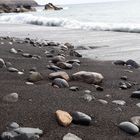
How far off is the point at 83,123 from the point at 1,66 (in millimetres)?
1934

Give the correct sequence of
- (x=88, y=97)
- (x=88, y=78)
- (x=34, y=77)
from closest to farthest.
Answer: (x=88, y=97) < (x=34, y=77) < (x=88, y=78)

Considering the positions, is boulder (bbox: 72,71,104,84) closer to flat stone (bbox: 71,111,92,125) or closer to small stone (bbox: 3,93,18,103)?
small stone (bbox: 3,93,18,103)

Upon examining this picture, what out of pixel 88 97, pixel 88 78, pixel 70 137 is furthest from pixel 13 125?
pixel 88 78

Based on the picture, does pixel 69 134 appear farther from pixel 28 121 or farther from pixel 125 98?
pixel 125 98

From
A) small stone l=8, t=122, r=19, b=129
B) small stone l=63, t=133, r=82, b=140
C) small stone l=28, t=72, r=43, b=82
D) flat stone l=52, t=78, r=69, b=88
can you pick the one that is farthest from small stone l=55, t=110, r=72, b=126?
small stone l=28, t=72, r=43, b=82

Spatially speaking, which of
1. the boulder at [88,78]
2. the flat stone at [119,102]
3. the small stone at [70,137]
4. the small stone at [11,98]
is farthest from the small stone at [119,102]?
the small stone at [70,137]

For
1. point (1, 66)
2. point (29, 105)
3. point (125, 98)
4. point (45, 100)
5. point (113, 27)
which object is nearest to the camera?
point (29, 105)

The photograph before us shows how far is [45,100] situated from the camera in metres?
2.88

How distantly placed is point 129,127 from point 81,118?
315 mm

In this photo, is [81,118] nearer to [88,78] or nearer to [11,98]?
[11,98]

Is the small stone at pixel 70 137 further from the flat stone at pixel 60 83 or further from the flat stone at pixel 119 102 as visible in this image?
the flat stone at pixel 60 83

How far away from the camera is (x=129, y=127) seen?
→ 2.45 meters

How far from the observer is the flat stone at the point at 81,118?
2479 millimetres

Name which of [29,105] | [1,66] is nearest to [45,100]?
[29,105]
